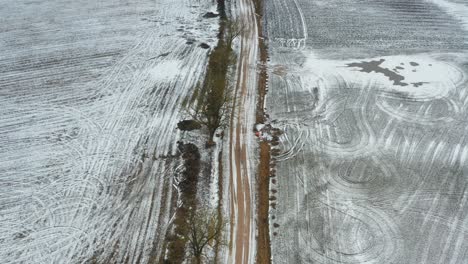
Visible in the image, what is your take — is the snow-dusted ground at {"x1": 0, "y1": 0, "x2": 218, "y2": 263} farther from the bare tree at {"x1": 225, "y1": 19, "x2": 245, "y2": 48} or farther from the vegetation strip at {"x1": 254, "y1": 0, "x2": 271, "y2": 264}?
the vegetation strip at {"x1": 254, "y1": 0, "x2": 271, "y2": 264}

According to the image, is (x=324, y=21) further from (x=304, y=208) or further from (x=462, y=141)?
(x=304, y=208)

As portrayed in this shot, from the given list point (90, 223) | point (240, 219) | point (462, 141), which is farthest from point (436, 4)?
point (90, 223)

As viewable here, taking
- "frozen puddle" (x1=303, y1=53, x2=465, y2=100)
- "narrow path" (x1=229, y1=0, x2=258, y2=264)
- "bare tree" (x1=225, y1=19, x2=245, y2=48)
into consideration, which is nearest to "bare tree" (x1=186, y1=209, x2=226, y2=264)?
"narrow path" (x1=229, y1=0, x2=258, y2=264)

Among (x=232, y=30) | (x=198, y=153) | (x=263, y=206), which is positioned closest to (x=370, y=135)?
(x=263, y=206)

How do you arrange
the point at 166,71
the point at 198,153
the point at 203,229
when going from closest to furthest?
1. the point at 203,229
2. the point at 198,153
3. the point at 166,71

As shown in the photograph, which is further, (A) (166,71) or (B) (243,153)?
(A) (166,71)

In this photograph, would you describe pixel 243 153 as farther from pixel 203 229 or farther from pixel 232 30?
pixel 232 30

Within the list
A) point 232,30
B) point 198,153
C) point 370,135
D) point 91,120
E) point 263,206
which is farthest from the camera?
point 232,30
